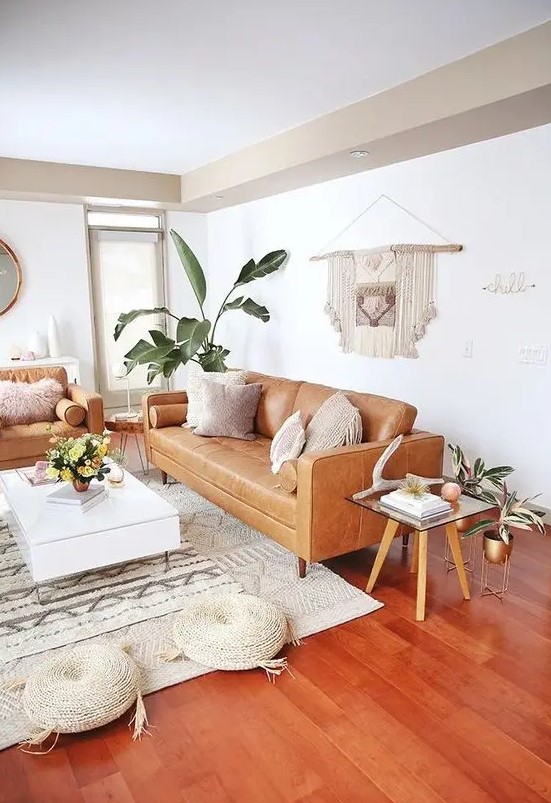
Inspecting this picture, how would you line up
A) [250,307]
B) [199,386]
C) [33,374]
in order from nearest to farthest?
[199,386] → [33,374] → [250,307]

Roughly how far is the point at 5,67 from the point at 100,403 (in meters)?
2.42

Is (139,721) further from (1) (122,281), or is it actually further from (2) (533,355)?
(1) (122,281)

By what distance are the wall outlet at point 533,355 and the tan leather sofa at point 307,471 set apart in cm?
92

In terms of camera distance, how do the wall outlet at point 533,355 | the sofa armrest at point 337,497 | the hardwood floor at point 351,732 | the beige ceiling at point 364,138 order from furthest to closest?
the wall outlet at point 533,355 → the beige ceiling at point 364,138 → the sofa armrest at point 337,497 → the hardwood floor at point 351,732

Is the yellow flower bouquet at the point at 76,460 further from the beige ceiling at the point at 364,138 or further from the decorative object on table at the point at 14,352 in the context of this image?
the decorative object on table at the point at 14,352

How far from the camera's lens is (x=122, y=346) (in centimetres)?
680

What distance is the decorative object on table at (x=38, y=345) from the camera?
19.8ft

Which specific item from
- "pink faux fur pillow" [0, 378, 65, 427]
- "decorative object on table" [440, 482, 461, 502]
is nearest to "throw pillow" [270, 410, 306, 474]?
"decorative object on table" [440, 482, 461, 502]

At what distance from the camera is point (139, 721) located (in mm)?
2027

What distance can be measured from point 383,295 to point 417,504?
7.84ft

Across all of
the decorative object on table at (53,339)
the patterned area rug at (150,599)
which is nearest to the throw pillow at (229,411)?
the patterned area rug at (150,599)

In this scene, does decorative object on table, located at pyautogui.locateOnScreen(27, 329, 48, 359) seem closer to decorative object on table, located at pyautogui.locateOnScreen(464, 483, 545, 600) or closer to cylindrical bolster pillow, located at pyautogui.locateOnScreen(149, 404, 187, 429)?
cylindrical bolster pillow, located at pyautogui.locateOnScreen(149, 404, 187, 429)

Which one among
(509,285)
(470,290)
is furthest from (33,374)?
(509,285)

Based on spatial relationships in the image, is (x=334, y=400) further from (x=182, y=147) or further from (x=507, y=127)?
(x=182, y=147)
